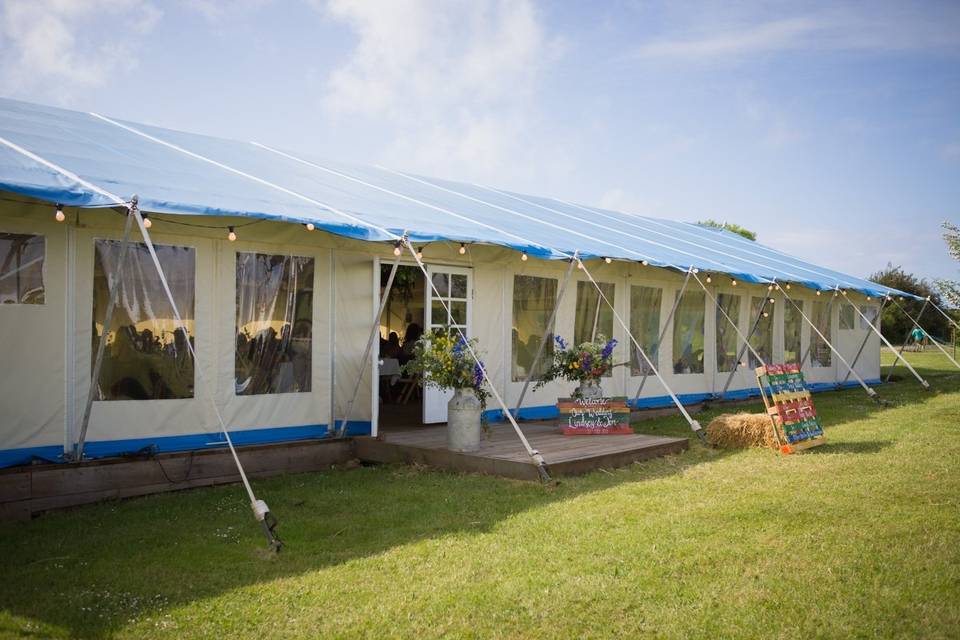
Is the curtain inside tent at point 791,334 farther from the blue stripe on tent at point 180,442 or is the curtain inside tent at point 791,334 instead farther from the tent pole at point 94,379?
the tent pole at point 94,379

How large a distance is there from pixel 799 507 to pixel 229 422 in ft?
15.2

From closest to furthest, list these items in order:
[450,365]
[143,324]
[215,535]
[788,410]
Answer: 1. [215,535]
2. [143,324]
3. [450,365]
4. [788,410]

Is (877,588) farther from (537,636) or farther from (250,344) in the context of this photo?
(250,344)

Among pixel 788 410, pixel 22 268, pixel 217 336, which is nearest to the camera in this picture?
pixel 22 268

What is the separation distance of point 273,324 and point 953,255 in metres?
17.4

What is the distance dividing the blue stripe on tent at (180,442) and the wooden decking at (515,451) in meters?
0.42

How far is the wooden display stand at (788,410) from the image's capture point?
25.6 ft

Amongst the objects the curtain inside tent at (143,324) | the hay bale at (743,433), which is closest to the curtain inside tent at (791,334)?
the hay bale at (743,433)

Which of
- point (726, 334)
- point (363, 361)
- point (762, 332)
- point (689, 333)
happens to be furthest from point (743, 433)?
point (762, 332)

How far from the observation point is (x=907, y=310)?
36.4m

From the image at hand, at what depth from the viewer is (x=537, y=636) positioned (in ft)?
11.0

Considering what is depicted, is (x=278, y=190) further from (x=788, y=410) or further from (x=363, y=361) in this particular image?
(x=788, y=410)

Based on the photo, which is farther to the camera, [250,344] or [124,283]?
[250,344]

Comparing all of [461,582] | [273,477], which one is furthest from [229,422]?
[461,582]
